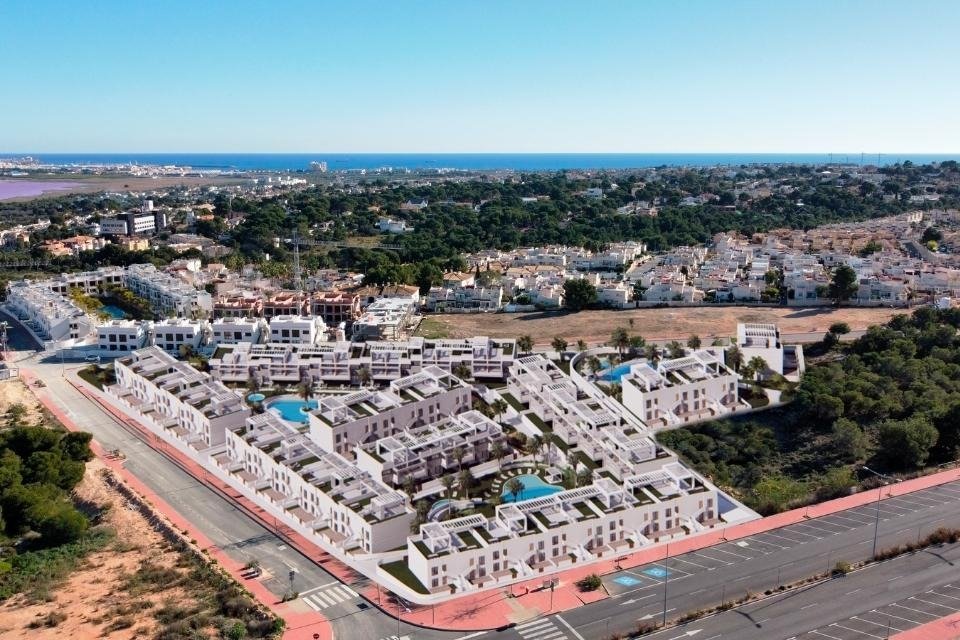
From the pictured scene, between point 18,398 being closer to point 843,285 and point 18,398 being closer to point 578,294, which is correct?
point 578,294

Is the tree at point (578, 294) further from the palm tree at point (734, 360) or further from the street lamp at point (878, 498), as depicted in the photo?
the street lamp at point (878, 498)

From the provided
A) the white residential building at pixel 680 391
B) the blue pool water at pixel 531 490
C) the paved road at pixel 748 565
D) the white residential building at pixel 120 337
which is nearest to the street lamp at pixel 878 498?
the paved road at pixel 748 565

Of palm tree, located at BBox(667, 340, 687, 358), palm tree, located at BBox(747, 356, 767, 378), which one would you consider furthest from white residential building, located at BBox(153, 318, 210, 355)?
palm tree, located at BBox(747, 356, 767, 378)

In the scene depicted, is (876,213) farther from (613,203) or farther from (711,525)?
(711,525)

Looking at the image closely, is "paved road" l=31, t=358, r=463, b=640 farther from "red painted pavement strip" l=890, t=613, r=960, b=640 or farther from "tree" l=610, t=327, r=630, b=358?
"tree" l=610, t=327, r=630, b=358

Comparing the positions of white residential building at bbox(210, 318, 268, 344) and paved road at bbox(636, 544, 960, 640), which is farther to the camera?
white residential building at bbox(210, 318, 268, 344)

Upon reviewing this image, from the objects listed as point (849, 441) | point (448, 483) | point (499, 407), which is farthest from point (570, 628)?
point (849, 441)
